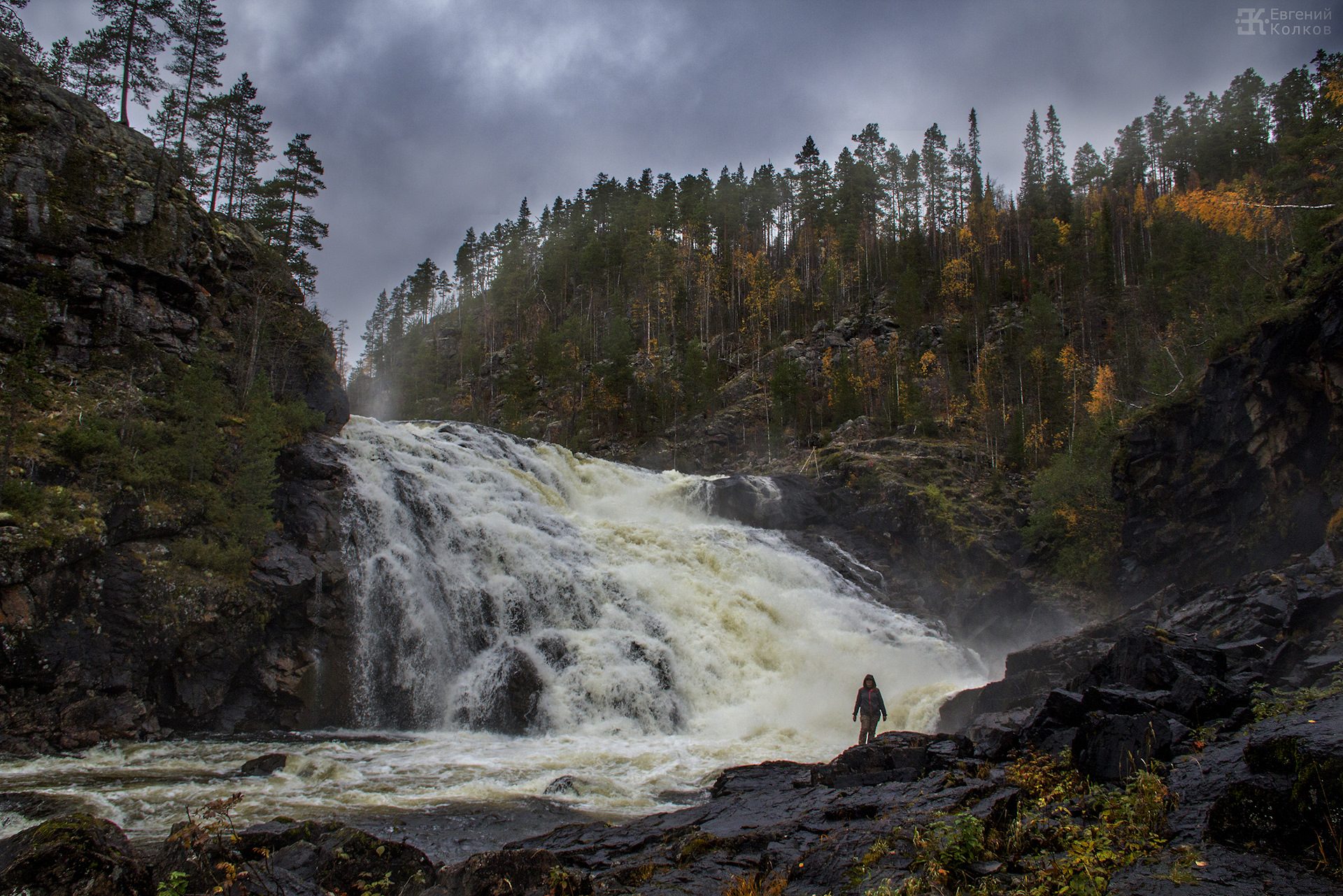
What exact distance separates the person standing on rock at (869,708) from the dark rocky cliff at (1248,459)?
1772 centimetres

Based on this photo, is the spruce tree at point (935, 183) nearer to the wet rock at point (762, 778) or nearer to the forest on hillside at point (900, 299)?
the forest on hillside at point (900, 299)

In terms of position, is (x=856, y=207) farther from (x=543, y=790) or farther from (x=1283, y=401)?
(x=543, y=790)

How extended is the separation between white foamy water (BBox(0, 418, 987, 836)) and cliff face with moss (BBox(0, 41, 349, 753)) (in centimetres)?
145

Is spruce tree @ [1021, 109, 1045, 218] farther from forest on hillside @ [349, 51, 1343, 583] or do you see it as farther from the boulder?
the boulder

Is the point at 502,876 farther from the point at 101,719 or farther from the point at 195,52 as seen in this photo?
the point at 195,52

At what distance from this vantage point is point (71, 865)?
5070 mm

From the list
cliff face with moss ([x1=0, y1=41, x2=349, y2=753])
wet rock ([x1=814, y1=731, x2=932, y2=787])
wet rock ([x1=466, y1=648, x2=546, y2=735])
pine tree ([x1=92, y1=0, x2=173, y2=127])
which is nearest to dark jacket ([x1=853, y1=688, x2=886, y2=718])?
wet rock ([x1=814, y1=731, x2=932, y2=787])

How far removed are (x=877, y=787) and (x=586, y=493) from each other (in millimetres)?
23978

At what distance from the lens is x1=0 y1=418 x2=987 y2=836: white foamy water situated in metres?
11.5

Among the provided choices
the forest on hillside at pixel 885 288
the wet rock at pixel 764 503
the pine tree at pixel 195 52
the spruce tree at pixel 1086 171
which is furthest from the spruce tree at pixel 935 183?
the pine tree at pixel 195 52

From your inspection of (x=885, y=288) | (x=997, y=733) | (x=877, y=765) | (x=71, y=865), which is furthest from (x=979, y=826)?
(x=885, y=288)

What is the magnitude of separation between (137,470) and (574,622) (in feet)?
37.9

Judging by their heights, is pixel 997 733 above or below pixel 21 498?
below

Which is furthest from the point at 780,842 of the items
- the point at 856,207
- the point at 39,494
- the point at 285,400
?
the point at 856,207
